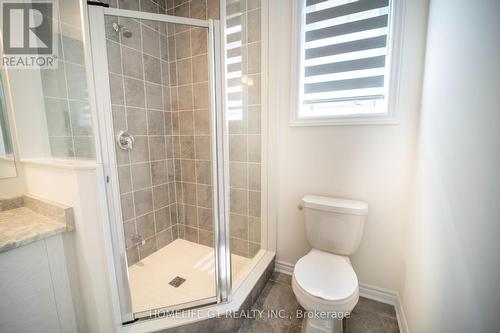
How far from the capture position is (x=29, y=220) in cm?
100

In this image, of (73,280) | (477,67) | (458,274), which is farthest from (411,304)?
(73,280)

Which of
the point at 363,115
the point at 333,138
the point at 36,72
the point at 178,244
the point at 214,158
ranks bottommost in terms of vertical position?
the point at 178,244

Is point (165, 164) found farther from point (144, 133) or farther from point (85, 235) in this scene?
point (85, 235)

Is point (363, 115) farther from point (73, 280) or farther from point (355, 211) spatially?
point (73, 280)

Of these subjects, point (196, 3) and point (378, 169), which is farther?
point (196, 3)

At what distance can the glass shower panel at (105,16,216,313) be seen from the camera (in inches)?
57.1

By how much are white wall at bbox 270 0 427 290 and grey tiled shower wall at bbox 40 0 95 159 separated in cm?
127

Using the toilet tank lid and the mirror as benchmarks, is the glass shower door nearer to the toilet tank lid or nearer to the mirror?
the mirror

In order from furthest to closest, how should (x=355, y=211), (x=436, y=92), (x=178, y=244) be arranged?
(x=178, y=244) → (x=355, y=211) → (x=436, y=92)

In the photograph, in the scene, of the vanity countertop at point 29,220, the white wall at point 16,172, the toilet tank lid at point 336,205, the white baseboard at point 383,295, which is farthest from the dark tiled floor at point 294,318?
the white wall at point 16,172

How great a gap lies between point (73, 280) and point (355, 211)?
1.66 m

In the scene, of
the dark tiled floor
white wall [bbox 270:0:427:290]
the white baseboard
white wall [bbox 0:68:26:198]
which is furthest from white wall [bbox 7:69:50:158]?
the white baseboard

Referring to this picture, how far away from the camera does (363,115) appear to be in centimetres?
140

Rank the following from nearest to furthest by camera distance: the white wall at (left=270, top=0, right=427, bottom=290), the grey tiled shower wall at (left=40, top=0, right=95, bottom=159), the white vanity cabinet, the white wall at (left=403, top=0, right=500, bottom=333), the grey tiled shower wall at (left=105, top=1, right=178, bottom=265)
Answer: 1. the white wall at (left=403, top=0, right=500, bottom=333)
2. the white vanity cabinet
3. the grey tiled shower wall at (left=40, top=0, right=95, bottom=159)
4. the white wall at (left=270, top=0, right=427, bottom=290)
5. the grey tiled shower wall at (left=105, top=1, right=178, bottom=265)
